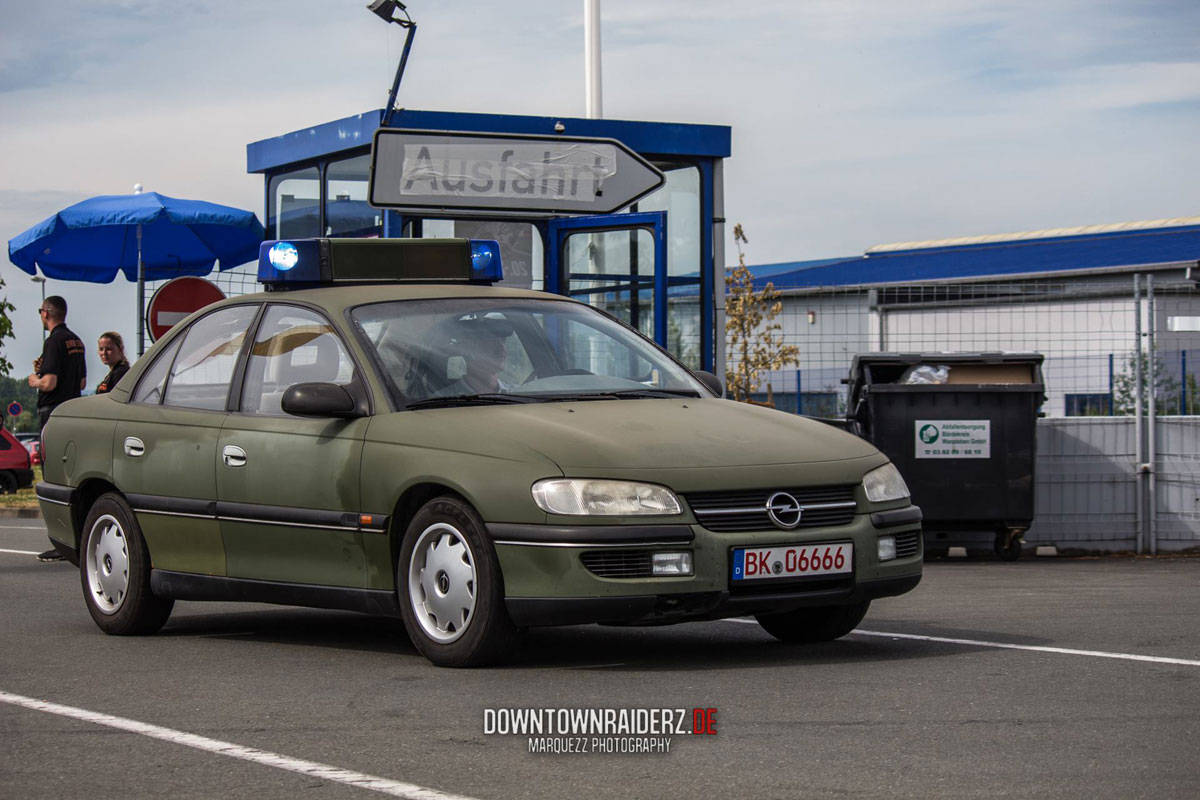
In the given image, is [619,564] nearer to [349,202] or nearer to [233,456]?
[233,456]

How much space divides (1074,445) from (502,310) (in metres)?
8.16

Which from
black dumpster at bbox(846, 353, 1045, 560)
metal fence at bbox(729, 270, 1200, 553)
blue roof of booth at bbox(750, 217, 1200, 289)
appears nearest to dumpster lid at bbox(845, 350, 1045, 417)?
black dumpster at bbox(846, 353, 1045, 560)

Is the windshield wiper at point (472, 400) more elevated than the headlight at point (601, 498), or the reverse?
the windshield wiper at point (472, 400)

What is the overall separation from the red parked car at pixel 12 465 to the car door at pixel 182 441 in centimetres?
1735

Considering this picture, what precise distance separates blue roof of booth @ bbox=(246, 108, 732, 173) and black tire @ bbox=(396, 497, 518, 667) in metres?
8.03

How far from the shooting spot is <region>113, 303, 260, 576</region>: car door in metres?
8.03

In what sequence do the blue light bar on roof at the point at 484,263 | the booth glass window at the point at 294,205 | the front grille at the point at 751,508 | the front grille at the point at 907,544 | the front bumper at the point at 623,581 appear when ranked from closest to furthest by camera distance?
the front bumper at the point at 623,581 < the front grille at the point at 751,508 < the front grille at the point at 907,544 < the blue light bar on roof at the point at 484,263 < the booth glass window at the point at 294,205

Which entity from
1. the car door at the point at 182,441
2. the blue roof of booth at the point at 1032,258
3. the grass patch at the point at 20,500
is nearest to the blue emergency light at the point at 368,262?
the car door at the point at 182,441

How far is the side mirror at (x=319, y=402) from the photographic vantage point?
24.0 feet

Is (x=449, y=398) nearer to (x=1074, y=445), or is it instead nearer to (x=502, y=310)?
(x=502, y=310)

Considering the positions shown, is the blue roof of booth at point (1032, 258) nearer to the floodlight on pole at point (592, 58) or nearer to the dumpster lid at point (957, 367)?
the floodlight on pole at point (592, 58)

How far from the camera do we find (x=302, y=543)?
752 cm

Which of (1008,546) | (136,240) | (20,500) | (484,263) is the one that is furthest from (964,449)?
(20,500)

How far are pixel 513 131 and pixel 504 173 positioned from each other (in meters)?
1.61
